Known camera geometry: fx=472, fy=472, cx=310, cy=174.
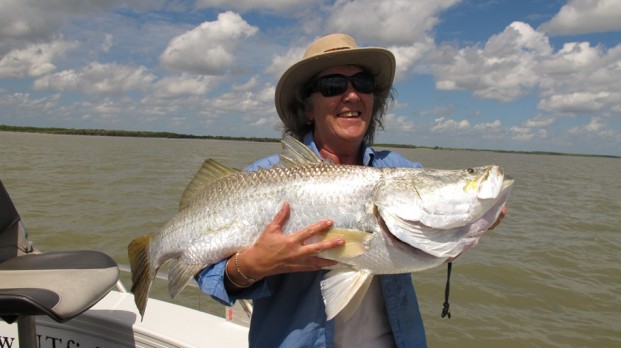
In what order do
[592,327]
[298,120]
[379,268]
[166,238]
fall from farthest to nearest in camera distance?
[592,327] → [298,120] → [166,238] → [379,268]

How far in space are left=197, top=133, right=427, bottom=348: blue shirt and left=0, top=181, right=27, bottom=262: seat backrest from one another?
1.68 metres

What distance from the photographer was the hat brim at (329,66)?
9.22 feet

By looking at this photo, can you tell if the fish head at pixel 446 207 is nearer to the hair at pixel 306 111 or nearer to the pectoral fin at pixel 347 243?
the pectoral fin at pixel 347 243

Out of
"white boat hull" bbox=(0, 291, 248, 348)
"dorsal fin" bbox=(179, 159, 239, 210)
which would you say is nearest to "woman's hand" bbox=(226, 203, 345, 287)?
"dorsal fin" bbox=(179, 159, 239, 210)

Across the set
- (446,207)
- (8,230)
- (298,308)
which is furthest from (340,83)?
(8,230)

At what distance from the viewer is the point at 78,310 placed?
2.66 metres

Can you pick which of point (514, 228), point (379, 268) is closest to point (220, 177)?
point (379, 268)

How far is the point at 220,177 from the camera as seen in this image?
261 cm

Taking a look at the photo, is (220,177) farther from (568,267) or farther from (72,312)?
(568,267)

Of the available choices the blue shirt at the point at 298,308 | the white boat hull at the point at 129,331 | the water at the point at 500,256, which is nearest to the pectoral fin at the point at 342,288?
the blue shirt at the point at 298,308

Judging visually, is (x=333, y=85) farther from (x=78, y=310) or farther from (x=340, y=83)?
(x=78, y=310)

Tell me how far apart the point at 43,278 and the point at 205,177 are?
1222 millimetres

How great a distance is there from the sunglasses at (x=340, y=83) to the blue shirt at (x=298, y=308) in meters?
1.08

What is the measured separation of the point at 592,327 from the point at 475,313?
1780 millimetres
